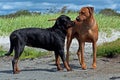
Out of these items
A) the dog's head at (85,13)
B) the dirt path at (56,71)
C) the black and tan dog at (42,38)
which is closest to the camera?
the dirt path at (56,71)

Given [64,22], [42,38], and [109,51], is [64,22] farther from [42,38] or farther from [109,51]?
[109,51]

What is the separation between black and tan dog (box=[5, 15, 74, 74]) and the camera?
585 inches

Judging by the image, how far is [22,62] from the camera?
18156mm

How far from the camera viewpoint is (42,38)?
49.3ft

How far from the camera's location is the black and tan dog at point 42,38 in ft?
48.8

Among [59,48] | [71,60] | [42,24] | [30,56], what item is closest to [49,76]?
[59,48]

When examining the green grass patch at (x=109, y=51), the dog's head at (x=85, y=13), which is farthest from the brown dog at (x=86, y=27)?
the green grass patch at (x=109, y=51)

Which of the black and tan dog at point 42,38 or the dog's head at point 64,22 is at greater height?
the dog's head at point 64,22

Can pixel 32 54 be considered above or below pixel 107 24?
below

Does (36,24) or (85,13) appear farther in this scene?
(36,24)

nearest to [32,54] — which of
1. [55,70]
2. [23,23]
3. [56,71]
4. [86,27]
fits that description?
[55,70]

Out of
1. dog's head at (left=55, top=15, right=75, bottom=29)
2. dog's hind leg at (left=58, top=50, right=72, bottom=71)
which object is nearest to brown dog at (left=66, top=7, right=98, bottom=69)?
dog's head at (left=55, top=15, right=75, bottom=29)

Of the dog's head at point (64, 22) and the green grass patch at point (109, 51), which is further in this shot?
Answer: the green grass patch at point (109, 51)

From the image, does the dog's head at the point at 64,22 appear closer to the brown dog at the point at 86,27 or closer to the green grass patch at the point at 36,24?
the brown dog at the point at 86,27
